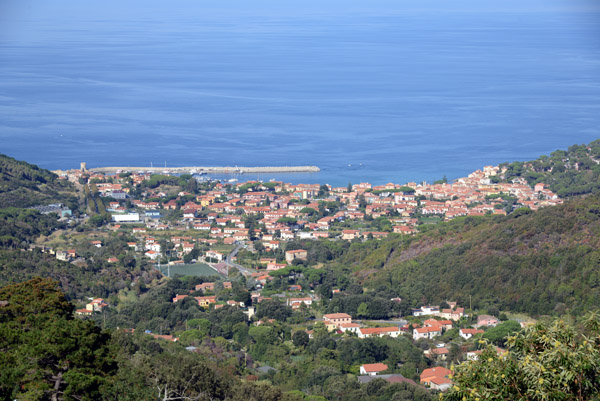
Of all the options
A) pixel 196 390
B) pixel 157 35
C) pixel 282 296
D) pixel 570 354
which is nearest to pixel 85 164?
pixel 282 296

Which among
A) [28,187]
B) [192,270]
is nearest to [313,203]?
[192,270]

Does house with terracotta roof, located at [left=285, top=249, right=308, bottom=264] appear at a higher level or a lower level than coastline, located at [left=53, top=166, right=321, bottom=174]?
lower

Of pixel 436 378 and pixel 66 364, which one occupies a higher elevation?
pixel 66 364

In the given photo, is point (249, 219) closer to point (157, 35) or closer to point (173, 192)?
point (173, 192)

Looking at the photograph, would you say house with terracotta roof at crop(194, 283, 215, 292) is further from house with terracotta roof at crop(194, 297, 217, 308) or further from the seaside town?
house with terracotta roof at crop(194, 297, 217, 308)

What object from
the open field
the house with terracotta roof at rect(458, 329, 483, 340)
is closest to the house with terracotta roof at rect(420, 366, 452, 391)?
the house with terracotta roof at rect(458, 329, 483, 340)

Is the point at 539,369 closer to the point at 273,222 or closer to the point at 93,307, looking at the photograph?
the point at 93,307
